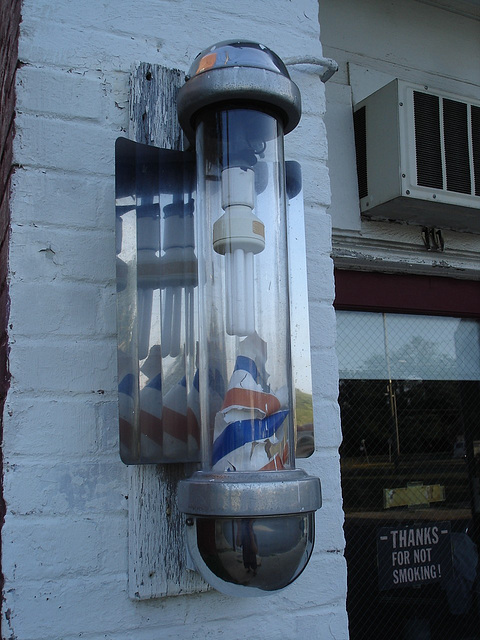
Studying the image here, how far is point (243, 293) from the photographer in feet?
2.99

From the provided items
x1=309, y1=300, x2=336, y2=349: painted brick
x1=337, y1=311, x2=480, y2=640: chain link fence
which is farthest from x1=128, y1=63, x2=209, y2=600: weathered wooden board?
x1=337, y1=311, x2=480, y2=640: chain link fence

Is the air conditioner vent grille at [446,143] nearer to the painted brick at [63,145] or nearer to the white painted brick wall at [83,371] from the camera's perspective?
the white painted brick wall at [83,371]

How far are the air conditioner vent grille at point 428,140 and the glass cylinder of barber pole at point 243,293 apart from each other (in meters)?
1.02

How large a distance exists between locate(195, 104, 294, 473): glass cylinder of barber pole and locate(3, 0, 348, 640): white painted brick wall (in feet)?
0.76

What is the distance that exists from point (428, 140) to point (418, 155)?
0.07 m

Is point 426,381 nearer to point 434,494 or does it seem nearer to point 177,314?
point 434,494

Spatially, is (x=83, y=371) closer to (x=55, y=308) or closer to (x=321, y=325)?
(x=55, y=308)

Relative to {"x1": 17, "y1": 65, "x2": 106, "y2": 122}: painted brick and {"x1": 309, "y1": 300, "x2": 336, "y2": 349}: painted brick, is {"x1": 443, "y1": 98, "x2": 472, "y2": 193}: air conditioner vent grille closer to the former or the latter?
{"x1": 309, "y1": 300, "x2": 336, "y2": 349}: painted brick

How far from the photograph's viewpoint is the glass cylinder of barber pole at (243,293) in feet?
2.87

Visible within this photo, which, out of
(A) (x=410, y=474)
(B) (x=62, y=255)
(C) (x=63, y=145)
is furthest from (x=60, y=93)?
(A) (x=410, y=474)

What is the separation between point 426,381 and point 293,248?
125 cm

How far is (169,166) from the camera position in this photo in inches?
42.1

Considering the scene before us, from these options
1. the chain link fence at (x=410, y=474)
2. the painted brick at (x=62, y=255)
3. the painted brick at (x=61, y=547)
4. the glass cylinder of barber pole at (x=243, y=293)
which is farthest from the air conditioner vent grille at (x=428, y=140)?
the painted brick at (x=61, y=547)

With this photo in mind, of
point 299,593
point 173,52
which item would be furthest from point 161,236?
point 299,593
